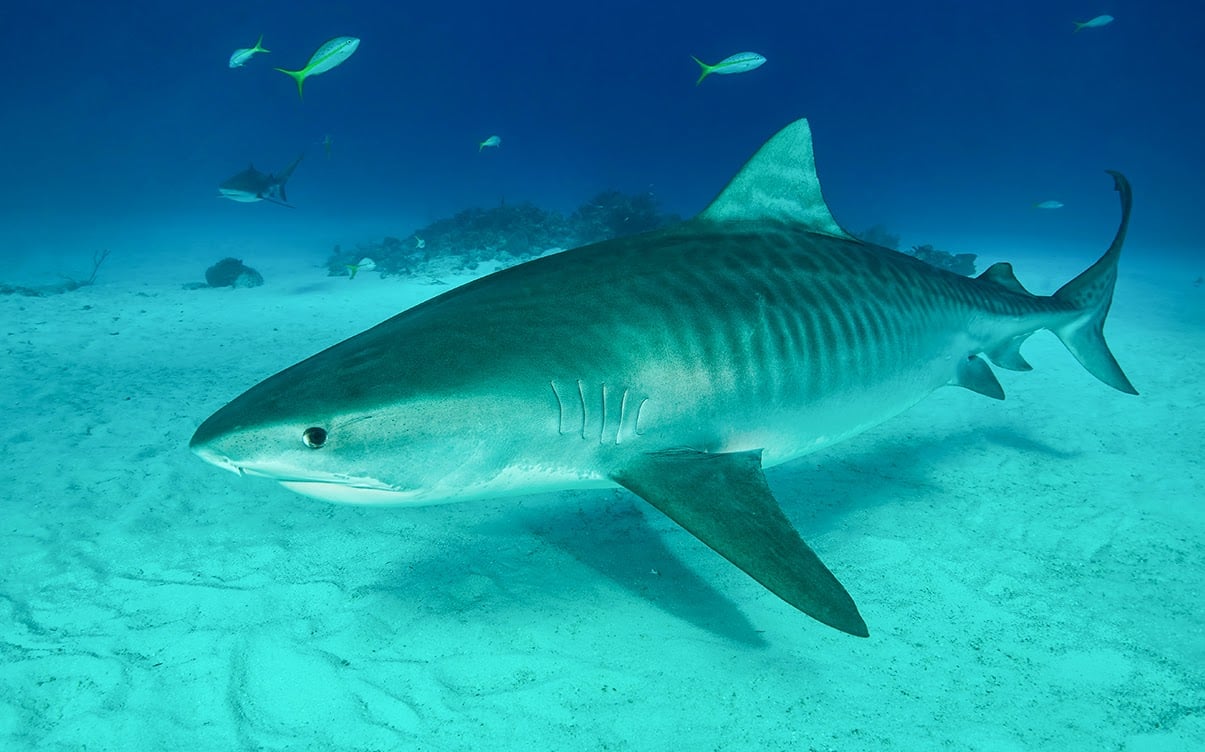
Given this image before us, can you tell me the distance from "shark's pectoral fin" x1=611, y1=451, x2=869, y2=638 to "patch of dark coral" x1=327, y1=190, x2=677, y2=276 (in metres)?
15.5

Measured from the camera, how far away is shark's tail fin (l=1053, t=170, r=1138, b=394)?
469 centimetres

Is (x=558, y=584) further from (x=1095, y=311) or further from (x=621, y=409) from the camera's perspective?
(x=1095, y=311)

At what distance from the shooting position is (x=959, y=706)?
2.41m

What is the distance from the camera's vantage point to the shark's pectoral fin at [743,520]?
186 centimetres

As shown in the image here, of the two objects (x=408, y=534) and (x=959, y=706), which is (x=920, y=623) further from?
(x=408, y=534)

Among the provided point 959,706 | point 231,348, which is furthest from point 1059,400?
point 231,348

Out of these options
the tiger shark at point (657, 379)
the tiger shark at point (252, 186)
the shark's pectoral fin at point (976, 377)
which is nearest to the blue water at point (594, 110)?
the tiger shark at point (252, 186)

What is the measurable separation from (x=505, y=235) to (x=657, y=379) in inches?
713

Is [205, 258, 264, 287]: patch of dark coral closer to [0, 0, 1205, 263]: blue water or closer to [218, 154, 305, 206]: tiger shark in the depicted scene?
[218, 154, 305, 206]: tiger shark

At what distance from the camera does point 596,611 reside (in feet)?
9.90

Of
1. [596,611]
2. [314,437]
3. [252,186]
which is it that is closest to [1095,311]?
[596,611]

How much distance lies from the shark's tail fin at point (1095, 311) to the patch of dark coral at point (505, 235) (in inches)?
561

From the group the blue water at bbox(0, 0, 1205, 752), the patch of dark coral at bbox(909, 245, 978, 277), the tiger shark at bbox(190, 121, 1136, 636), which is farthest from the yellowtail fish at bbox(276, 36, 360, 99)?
the patch of dark coral at bbox(909, 245, 978, 277)

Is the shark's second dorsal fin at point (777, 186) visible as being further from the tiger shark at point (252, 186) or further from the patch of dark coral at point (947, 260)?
the patch of dark coral at point (947, 260)
